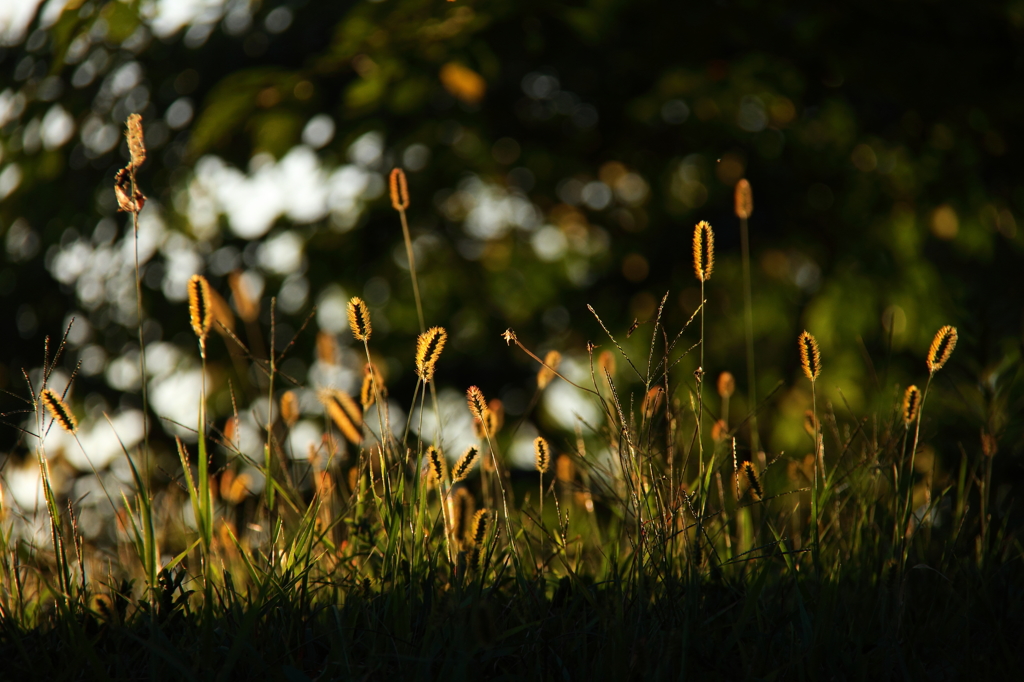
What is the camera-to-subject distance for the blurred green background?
2574mm

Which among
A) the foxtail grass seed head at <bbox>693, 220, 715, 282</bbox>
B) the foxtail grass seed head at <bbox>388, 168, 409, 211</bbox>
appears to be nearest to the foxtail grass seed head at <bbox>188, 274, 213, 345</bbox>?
the foxtail grass seed head at <bbox>388, 168, 409, 211</bbox>

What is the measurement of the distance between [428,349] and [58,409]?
22.0 inches

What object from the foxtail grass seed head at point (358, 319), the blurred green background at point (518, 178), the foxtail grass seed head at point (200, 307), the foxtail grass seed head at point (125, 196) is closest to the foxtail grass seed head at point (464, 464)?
the foxtail grass seed head at point (358, 319)

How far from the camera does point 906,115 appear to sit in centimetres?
279

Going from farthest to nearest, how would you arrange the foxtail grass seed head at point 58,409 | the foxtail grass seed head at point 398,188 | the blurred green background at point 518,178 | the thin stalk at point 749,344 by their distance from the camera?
the blurred green background at point 518,178, the thin stalk at point 749,344, the foxtail grass seed head at point 398,188, the foxtail grass seed head at point 58,409

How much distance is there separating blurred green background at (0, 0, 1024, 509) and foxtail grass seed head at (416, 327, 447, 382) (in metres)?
1.46

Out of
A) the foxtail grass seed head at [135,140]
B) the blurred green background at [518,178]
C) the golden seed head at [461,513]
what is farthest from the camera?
the blurred green background at [518,178]

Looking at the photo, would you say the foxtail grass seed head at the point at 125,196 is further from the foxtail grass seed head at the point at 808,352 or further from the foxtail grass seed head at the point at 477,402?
the foxtail grass seed head at the point at 808,352

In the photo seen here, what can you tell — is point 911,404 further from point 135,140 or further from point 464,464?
point 135,140

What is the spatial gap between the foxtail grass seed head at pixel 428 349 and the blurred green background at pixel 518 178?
1.46 m

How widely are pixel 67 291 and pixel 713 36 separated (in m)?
2.68

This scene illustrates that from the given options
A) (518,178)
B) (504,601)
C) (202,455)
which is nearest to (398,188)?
(202,455)

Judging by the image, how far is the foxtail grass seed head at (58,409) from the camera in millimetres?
1132

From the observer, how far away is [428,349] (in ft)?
3.83
